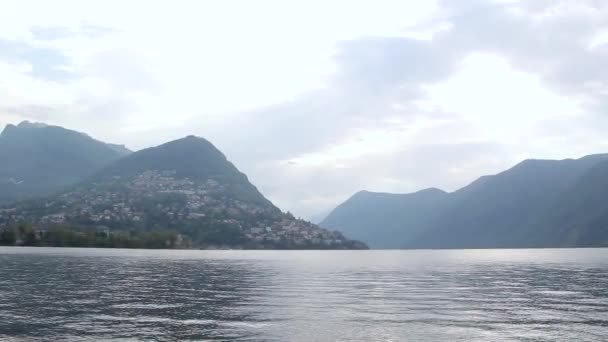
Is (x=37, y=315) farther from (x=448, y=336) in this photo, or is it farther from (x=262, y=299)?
(x=448, y=336)

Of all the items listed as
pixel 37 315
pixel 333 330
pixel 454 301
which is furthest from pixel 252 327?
pixel 454 301

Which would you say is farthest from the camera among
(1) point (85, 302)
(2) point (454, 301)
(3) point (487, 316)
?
(2) point (454, 301)

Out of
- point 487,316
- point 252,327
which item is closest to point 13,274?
point 252,327

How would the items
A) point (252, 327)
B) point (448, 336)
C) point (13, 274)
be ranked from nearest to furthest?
1. point (448, 336)
2. point (252, 327)
3. point (13, 274)

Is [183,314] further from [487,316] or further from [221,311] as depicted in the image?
[487,316]

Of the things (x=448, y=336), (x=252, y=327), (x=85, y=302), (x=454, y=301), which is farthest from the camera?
(x=454, y=301)

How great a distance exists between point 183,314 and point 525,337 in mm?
28286

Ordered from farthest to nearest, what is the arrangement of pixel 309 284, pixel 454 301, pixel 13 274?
pixel 13 274
pixel 309 284
pixel 454 301

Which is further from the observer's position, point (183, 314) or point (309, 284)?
point (309, 284)

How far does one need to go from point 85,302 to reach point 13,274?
43.5 meters

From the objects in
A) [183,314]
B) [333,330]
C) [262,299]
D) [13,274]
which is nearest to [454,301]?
[262,299]

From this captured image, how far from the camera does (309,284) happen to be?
87438 mm

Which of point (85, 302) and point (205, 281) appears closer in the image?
point (85, 302)

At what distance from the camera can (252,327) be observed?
44125 mm
